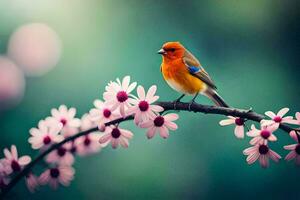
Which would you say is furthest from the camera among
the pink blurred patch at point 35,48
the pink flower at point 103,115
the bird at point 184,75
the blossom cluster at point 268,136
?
the pink blurred patch at point 35,48

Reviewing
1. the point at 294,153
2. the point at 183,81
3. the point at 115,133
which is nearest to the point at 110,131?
the point at 115,133

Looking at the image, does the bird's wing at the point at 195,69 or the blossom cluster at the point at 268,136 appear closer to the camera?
the blossom cluster at the point at 268,136

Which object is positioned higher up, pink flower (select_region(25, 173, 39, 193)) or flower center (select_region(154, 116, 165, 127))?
flower center (select_region(154, 116, 165, 127))

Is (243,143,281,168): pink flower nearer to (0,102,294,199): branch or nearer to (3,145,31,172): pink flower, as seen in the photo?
(0,102,294,199): branch

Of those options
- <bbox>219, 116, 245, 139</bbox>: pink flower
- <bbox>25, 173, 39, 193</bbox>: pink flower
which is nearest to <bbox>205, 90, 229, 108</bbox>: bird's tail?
<bbox>219, 116, 245, 139</bbox>: pink flower

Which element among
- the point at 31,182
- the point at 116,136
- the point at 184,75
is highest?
the point at 184,75

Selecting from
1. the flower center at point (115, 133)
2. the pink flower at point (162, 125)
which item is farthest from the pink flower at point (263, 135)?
the flower center at point (115, 133)

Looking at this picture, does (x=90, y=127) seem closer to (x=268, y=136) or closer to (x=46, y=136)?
(x=46, y=136)

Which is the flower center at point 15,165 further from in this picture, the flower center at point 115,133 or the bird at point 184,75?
the bird at point 184,75
